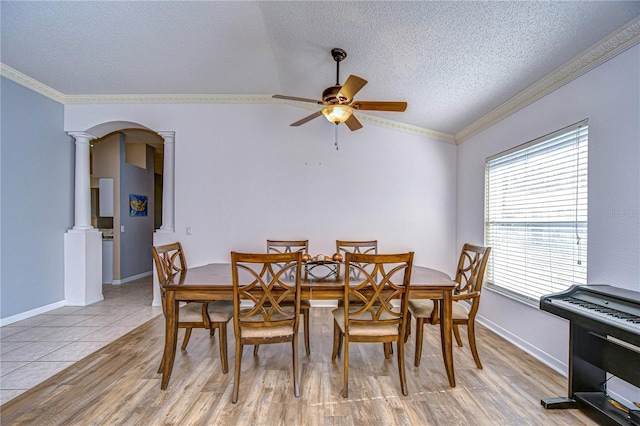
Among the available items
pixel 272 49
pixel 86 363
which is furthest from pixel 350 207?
pixel 86 363

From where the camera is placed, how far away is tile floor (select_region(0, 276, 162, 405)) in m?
2.32

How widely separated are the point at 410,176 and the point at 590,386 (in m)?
2.89

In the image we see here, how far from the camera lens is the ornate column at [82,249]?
4098 mm

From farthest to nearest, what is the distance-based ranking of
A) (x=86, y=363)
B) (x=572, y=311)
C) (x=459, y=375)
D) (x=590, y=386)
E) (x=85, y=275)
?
(x=85, y=275) < (x=86, y=363) < (x=459, y=375) < (x=590, y=386) < (x=572, y=311)

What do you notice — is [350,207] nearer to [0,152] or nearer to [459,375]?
[459,375]

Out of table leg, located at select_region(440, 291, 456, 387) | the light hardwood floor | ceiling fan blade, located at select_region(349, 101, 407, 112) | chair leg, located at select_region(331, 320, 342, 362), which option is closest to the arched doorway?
the light hardwood floor

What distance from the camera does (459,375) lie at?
232cm

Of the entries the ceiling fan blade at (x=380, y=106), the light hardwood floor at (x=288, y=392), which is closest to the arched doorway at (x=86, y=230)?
the light hardwood floor at (x=288, y=392)

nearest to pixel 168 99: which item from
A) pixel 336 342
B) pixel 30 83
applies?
pixel 30 83

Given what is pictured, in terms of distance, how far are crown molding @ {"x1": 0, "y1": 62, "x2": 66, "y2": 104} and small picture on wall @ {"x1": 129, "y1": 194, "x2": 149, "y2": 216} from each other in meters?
2.23

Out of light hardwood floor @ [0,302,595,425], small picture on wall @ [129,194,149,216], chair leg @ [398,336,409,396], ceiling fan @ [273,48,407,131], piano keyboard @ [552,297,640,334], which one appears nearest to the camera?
piano keyboard @ [552,297,640,334]

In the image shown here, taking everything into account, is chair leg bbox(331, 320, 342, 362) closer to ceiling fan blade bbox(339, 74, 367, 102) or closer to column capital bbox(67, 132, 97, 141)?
ceiling fan blade bbox(339, 74, 367, 102)

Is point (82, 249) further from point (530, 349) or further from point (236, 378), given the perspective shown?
point (530, 349)

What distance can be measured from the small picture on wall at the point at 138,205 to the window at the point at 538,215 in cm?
630
